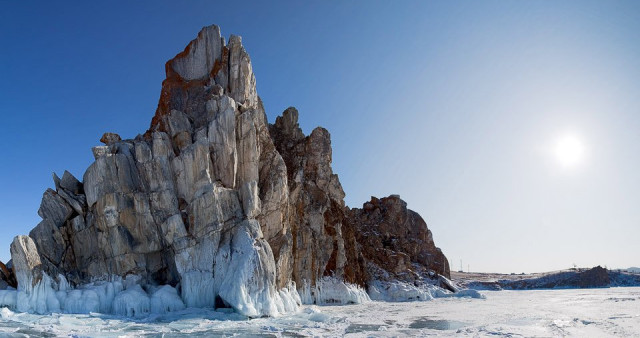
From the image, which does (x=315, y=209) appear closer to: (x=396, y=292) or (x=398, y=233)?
(x=396, y=292)

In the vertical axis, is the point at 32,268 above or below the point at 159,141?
below

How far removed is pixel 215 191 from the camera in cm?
3966

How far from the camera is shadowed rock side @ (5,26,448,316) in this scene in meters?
37.8

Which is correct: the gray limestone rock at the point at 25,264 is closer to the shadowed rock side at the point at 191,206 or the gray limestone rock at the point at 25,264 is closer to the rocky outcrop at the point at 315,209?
the shadowed rock side at the point at 191,206

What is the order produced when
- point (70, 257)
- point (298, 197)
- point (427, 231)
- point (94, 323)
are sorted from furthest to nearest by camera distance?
point (427, 231), point (298, 197), point (70, 257), point (94, 323)

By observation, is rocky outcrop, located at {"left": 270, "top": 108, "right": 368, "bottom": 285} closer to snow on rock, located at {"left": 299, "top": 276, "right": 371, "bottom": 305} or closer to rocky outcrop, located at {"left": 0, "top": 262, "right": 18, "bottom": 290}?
snow on rock, located at {"left": 299, "top": 276, "right": 371, "bottom": 305}

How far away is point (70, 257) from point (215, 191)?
51.3 ft

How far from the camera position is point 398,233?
95.2m

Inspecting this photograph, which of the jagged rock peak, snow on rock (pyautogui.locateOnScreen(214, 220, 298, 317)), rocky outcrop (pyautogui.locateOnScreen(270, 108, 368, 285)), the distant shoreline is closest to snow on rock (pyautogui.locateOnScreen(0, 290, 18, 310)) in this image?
snow on rock (pyautogui.locateOnScreen(214, 220, 298, 317))

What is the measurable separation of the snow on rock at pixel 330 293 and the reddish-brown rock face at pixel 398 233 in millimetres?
Result: 20832

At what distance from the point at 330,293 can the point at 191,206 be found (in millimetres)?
27366

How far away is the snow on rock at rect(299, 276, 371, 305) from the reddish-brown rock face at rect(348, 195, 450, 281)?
2083 centimetres

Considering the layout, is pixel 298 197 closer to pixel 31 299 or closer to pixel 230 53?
pixel 230 53

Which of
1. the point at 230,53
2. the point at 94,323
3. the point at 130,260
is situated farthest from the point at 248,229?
the point at 230,53
